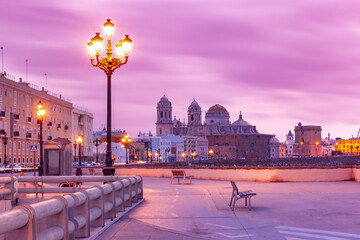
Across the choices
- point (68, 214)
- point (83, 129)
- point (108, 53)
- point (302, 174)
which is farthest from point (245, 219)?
point (83, 129)

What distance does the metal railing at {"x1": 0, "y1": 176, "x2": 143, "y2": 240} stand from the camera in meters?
7.62

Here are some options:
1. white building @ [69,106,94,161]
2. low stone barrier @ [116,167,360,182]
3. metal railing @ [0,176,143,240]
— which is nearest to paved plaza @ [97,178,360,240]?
metal railing @ [0,176,143,240]

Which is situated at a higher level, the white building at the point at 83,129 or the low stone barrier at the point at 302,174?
the white building at the point at 83,129

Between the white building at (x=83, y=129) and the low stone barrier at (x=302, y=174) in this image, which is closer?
the low stone barrier at (x=302, y=174)

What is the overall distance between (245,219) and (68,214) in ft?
22.0

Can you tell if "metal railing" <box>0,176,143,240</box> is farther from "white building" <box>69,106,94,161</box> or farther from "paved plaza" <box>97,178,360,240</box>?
"white building" <box>69,106,94,161</box>

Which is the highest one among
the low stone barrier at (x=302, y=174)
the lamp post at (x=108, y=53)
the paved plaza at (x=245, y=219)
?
the lamp post at (x=108, y=53)

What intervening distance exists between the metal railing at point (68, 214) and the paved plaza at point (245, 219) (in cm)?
48

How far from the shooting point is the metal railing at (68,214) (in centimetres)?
762

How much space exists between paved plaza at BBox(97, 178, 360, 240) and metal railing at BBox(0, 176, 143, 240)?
0.48m

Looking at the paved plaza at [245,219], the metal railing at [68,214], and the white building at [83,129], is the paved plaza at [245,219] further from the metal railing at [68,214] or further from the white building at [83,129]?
the white building at [83,129]

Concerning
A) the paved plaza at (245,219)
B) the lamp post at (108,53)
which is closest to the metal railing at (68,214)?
the paved plaza at (245,219)

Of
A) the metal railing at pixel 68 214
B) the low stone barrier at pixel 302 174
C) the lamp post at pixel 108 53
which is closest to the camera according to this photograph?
the metal railing at pixel 68 214

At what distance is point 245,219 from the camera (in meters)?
16.2
